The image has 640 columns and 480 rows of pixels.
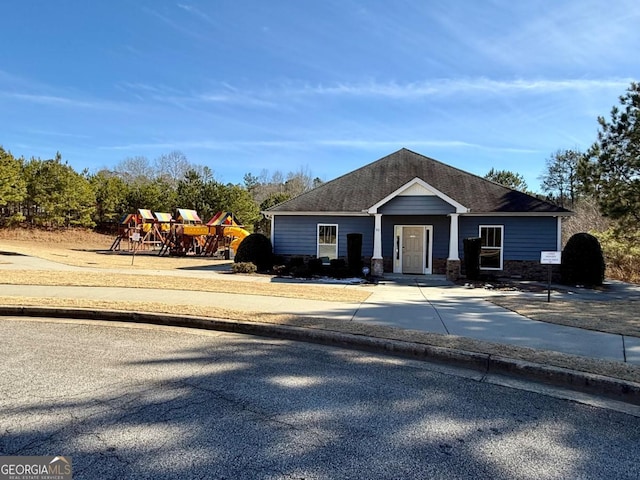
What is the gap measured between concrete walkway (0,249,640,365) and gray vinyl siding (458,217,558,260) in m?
4.89

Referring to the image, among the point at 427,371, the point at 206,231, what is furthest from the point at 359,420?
the point at 206,231

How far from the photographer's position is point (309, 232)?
64.4 ft

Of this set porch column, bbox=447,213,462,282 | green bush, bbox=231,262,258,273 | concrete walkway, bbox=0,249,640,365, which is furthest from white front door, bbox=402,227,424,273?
green bush, bbox=231,262,258,273

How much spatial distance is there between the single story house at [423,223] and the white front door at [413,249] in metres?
0.04

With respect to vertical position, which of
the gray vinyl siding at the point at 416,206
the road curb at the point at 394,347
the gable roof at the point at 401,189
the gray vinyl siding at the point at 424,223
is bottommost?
the road curb at the point at 394,347

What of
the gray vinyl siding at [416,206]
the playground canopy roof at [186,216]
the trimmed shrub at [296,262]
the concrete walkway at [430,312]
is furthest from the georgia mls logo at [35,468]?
the playground canopy roof at [186,216]

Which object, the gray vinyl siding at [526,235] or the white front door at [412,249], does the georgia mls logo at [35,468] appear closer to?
the white front door at [412,249]

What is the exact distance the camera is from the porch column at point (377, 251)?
1722 cm

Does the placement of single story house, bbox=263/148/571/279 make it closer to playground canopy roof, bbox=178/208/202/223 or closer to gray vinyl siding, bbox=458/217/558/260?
gray vinyl siding, bbox=458/217/558/260

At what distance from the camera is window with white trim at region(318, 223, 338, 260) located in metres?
19.4

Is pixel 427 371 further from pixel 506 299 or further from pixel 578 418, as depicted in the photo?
pixel 506 299

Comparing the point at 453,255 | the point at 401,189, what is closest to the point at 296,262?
the point at 401,189

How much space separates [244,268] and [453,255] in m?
8.46

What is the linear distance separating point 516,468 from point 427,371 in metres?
2.14
